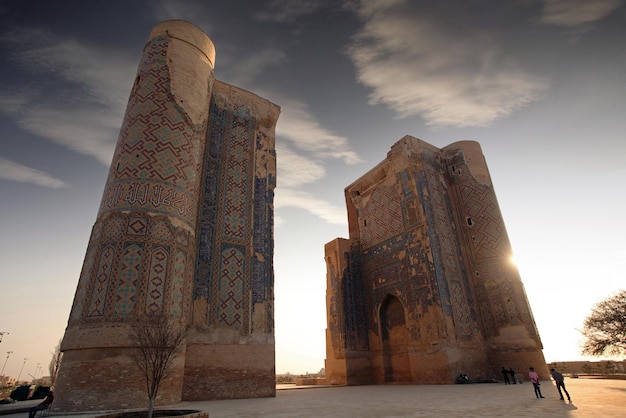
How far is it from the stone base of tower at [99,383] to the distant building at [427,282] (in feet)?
32.3

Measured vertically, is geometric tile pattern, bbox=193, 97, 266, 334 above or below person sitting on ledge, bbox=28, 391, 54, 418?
above

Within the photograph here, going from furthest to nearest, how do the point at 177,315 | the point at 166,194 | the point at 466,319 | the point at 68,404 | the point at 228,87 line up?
the point at 466,319, the point at 228,87, the point at 166,194, the point at 177,315, the point at 68,404

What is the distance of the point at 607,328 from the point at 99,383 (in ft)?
57.0

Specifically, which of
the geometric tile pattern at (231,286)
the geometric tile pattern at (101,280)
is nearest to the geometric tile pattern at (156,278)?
the geometric tile pattern at (101,280)

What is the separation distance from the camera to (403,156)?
16.2 meters

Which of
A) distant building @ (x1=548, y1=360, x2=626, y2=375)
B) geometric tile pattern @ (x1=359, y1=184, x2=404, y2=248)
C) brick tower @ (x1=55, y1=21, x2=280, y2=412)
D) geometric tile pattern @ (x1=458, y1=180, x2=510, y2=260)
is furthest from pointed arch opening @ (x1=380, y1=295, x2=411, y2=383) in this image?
distant building @ (x1=548, y1=360, x2=626, y2=375)

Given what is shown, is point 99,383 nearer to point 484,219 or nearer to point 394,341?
point 394,341

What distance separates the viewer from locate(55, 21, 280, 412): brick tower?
677 centimetres

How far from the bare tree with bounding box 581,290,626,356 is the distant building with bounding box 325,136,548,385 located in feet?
10.3

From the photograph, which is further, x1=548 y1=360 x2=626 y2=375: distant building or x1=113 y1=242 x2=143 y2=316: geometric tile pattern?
x1=548 y1=360 x2=626 y2=375: distant building

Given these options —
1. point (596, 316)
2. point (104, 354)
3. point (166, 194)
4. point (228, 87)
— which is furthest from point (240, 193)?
point (596, 316)

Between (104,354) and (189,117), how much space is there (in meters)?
6.30

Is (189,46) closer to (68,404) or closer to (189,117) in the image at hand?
(189,117)

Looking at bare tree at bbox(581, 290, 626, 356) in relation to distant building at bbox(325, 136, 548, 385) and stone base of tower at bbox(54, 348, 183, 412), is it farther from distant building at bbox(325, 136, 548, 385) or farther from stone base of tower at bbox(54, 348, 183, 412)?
stone base of tower at bbox(54, 348, 183, 412)
